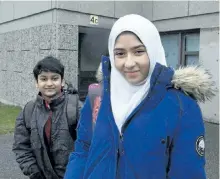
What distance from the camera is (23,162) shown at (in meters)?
2.48

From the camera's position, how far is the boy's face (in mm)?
2559

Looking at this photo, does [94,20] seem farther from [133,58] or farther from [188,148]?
[188,148]

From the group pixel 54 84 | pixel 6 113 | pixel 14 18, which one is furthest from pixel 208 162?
pixel 14 18

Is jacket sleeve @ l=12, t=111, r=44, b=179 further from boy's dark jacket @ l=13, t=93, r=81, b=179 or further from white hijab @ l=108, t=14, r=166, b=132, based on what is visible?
white hijab @ l=108, t=14, r=166, b=132

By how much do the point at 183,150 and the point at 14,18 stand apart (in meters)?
8.88

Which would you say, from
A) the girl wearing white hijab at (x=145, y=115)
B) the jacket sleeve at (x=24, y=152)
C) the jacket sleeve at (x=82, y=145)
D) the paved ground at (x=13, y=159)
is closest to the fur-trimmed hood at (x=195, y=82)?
the girl wearing white hijab at (x=145, y=115)

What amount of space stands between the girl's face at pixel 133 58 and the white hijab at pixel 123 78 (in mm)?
21

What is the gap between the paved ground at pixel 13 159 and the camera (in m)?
4.63

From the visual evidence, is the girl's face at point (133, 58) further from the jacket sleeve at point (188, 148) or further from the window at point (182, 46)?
the window at point (182, 46)

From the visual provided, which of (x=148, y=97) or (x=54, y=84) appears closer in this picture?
(x=148, y=97)

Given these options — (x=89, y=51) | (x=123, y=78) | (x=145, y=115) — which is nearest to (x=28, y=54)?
(x=89, y=51)

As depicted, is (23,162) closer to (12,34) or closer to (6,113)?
(6,113)

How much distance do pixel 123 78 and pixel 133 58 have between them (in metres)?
0.12

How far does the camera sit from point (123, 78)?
164cm
